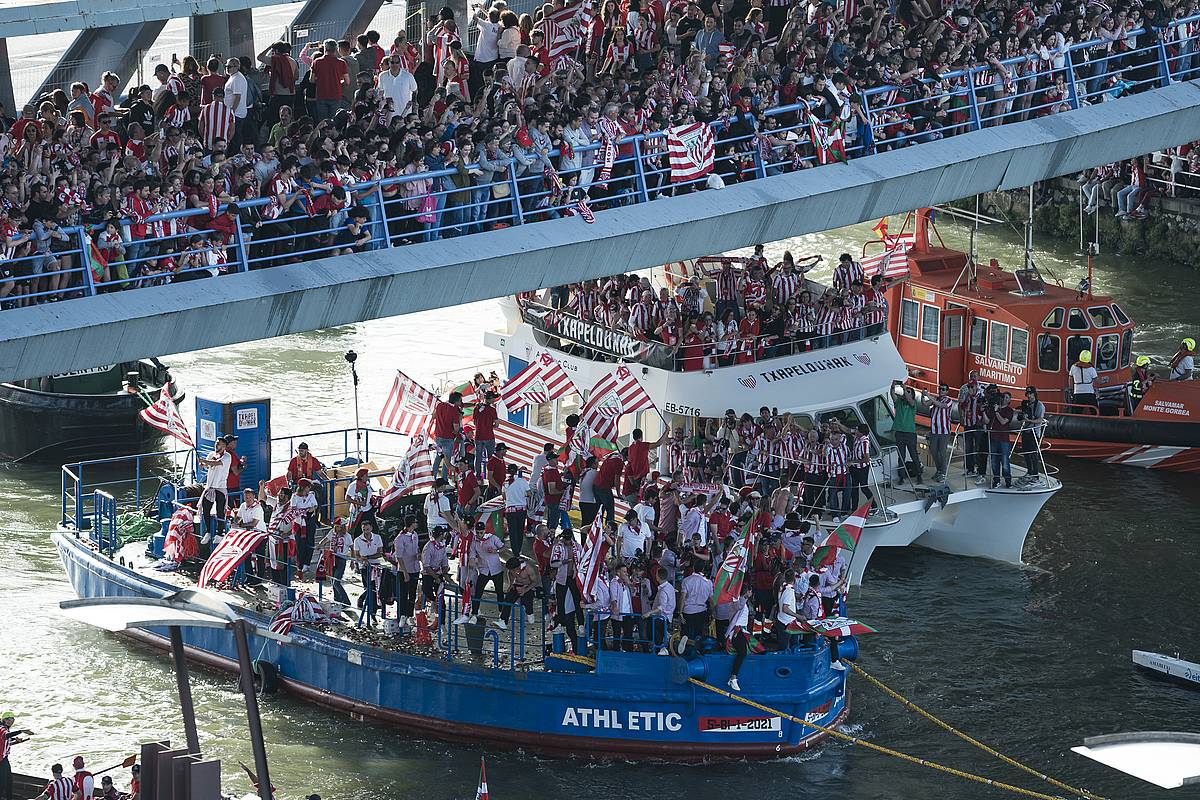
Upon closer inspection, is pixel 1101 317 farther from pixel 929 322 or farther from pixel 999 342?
pixel 929 322

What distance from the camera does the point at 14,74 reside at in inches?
1463

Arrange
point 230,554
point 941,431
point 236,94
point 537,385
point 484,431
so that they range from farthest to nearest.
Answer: point 941,431 → point 537,385 → point 484,431 → point 230,554 → point 236,94

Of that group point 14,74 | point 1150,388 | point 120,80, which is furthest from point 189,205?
point 1150,388

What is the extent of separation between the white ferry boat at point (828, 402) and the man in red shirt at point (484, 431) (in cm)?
182

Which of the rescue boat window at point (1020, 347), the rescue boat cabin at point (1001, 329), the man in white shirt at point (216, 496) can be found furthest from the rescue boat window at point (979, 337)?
the man in white shirt at point (216, 496)

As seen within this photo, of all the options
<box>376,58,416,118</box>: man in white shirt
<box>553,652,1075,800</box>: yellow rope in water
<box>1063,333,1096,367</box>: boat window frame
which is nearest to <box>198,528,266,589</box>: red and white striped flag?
<box>553,652,1075,800</box>: yellow rope in water

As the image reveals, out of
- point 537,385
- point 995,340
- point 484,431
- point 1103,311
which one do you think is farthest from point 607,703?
point 1103,311

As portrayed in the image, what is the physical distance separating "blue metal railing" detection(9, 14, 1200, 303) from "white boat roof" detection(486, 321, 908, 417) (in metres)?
3.60

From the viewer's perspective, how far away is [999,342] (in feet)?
127

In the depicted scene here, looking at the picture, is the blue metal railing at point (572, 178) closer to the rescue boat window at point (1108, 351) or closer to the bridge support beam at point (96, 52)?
the bridge support beam at point (96, 52)

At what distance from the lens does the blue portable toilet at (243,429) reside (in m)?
30.1

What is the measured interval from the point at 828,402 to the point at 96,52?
12.6 metres

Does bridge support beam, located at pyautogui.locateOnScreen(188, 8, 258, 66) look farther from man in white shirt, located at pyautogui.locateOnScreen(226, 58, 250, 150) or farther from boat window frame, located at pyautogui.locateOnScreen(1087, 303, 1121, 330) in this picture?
boat window frame, located at pyautogui.locateOnScreen(1087, 303, 1121, 330)

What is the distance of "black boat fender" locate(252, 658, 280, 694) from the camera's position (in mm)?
27500
